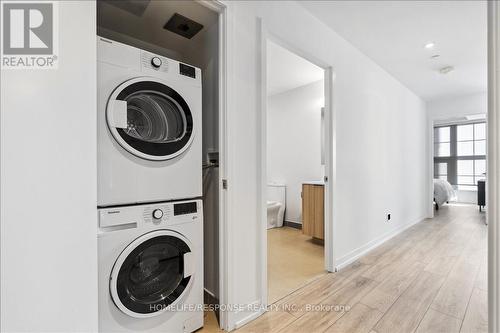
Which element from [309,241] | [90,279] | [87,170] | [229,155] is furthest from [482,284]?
[87,170]

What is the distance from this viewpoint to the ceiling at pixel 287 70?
9.62ft

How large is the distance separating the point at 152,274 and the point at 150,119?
919mm

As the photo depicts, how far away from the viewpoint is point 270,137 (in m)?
4.61

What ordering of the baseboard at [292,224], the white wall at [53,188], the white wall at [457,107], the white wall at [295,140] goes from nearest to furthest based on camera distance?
the white wall at [53,188]
the white wall at [295,140]
the baseboard at [292,224]
the white wall at [457,107]

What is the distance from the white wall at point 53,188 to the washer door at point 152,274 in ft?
0.84

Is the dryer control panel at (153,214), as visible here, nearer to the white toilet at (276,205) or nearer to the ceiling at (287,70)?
the ceiling at (287,70)

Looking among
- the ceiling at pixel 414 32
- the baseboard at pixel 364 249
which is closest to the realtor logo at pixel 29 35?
the ceiling at pixel 414 32

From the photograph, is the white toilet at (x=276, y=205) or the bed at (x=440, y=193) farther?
the bed at (x=440, y=193)

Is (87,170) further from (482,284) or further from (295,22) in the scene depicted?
(482,284)

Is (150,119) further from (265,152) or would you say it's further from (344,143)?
(344,143)

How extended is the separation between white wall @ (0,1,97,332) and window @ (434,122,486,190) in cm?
900

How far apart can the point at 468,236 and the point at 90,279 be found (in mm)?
4779

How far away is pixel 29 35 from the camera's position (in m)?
0.87

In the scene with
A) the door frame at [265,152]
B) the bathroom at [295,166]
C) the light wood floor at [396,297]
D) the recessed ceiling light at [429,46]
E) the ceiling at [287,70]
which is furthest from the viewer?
the ceiling at [287,70]
